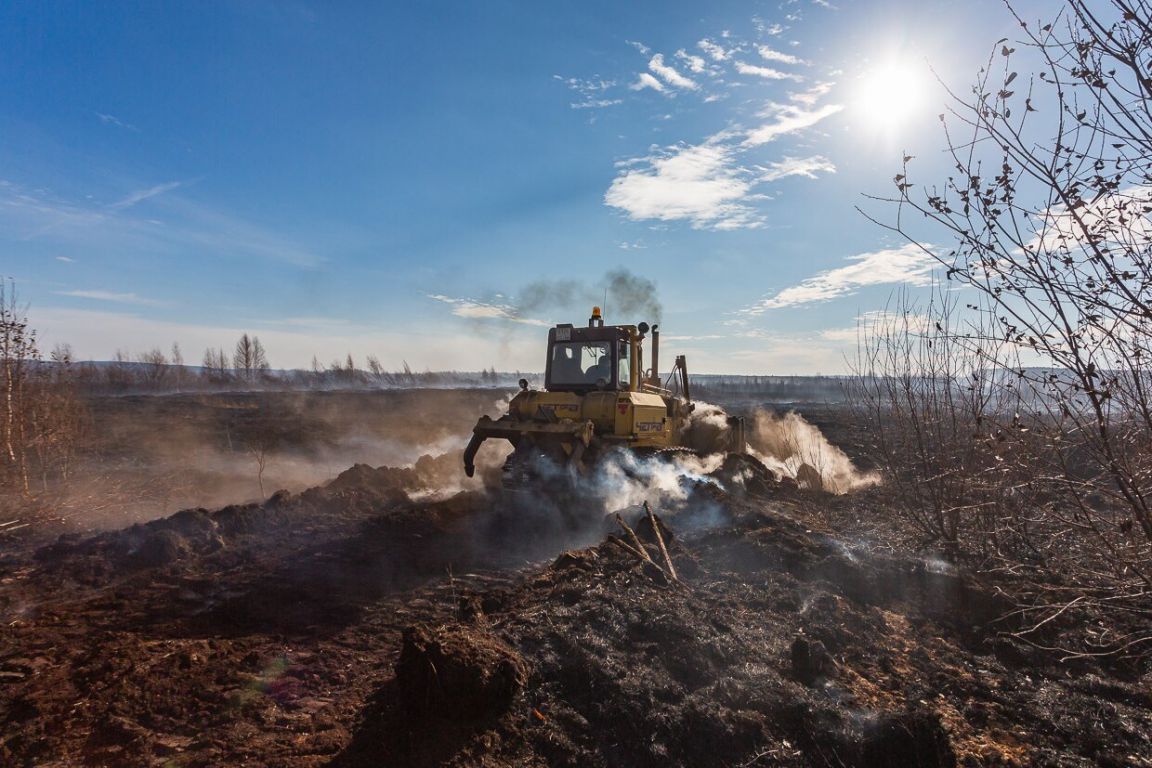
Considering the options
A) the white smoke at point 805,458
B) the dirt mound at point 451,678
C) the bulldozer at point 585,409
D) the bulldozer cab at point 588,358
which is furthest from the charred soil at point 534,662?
the white smoke at point 805,458

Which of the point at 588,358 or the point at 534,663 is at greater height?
the point at 588,358

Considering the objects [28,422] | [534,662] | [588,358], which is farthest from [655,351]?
[28,422]

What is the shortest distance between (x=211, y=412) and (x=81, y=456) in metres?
12.7

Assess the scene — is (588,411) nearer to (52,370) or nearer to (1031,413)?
(1031,413)

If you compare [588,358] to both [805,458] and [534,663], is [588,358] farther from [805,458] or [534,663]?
[805,458]

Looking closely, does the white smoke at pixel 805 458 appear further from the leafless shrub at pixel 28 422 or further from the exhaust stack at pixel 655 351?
the leafless shrub at pixel 28 422

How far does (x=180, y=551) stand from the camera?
804cm

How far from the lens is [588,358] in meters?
11.6

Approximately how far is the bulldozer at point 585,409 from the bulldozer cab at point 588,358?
0.02 meters

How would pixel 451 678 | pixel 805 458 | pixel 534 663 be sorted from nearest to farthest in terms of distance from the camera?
pixel 451 678 → pixel 534 663 → pixel 805 458

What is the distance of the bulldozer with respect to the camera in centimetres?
1045

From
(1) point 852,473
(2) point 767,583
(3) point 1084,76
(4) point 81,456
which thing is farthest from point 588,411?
(4) point 81,456

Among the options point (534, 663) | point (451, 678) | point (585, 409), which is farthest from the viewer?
point (585, 409)

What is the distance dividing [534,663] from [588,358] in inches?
300
